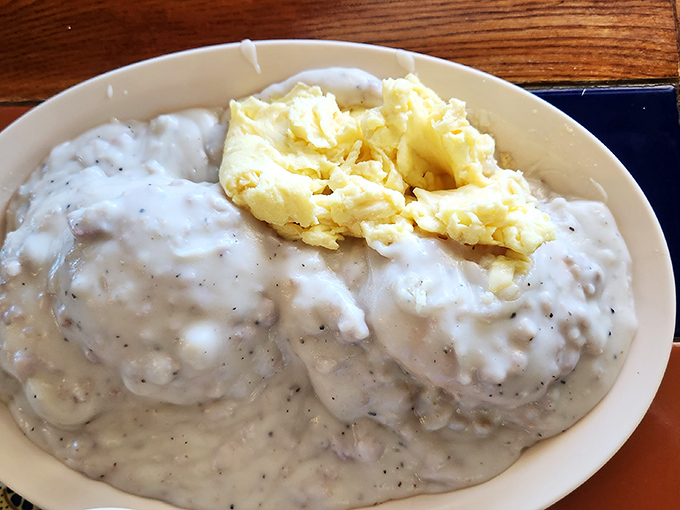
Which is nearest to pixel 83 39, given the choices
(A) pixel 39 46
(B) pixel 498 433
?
(A) pixel 39 46

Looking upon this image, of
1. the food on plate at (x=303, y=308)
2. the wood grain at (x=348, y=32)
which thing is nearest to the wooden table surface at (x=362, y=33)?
the wood grain at (x=348, y=32)

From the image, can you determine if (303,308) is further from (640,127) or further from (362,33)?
(640,127)

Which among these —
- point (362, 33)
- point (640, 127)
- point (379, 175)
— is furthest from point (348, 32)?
point (640, 127)

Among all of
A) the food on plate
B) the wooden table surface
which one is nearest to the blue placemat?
the wooden table surface

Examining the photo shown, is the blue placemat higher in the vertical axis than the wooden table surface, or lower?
lower

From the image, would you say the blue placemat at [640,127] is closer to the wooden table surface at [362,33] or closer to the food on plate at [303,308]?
the wooden table surface at [362,33]

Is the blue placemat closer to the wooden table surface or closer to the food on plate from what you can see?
the wooden table surface

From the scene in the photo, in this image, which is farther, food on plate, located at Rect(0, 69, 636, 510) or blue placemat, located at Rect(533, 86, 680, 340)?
blue placemat, located at Rect(533, 86, 680, 340)

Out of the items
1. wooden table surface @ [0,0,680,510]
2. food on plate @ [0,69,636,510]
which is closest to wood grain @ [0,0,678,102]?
wooden table surface @ [0,0,680,510]
